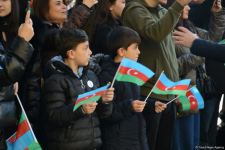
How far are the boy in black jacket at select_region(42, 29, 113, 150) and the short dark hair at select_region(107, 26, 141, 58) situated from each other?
0.39 m

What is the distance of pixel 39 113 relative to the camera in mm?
3922

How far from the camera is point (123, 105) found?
→ 12.9ft

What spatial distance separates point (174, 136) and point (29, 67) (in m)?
2.02

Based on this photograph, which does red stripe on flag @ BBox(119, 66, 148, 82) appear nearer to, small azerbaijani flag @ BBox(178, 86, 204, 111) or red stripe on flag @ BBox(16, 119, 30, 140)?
red stripe on flag @ BBox(16, 119, 30, 140)

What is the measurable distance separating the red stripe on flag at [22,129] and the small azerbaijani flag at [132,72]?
711 millimetres

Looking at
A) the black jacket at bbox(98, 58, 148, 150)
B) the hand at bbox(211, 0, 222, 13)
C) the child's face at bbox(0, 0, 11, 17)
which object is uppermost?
the child's face at bbox(0, 0, 11, 17)

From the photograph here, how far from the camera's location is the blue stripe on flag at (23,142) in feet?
11.1

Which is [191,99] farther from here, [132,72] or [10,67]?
[10,67]

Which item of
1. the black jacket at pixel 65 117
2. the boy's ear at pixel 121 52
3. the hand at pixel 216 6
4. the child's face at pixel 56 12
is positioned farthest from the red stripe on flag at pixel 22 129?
the hand at pixel 216 6

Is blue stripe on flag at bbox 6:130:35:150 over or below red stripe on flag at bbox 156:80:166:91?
below

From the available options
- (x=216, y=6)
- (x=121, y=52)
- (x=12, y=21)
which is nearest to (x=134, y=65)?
(x=121, y=52)

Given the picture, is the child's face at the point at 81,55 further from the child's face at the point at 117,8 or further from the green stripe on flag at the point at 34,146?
the child's face at the point at 117,8

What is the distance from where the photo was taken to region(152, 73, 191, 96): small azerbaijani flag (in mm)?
4100

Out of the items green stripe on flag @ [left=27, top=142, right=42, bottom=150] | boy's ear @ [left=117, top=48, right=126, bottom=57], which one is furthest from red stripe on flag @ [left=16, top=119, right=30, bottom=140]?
boy's ear @ [left=117, top=48, right=126, bottom=57]
